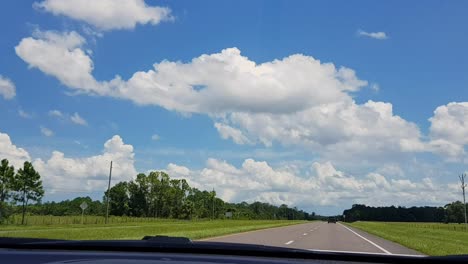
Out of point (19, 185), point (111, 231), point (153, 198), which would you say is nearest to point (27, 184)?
point (19, 185)

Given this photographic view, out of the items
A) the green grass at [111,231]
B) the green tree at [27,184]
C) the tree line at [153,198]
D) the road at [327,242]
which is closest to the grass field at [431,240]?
the road at [327,242]

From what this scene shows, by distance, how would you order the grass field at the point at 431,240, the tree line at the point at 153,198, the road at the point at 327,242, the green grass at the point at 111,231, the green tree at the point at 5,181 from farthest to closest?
the tree line at the point at 153,198 → the green tree at the point at 5,181 → the green grass at the point at 111,231 → the grass field at the point at 431,240 → the road at the point at 327,242

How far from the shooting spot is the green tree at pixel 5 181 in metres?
62.6

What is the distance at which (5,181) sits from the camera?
2466 inches

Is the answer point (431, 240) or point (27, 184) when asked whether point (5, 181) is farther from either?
point (431, 240)

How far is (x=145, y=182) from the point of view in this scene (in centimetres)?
13862

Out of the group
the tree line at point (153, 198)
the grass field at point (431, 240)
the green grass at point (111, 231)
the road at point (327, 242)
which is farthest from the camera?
the tree line at point (153, 198)

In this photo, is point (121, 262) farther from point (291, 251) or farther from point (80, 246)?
point (291, 251)

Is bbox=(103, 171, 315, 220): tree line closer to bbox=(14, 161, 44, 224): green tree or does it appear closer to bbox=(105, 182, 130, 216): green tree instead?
bbox=(105, 182, 130, 216): green tree

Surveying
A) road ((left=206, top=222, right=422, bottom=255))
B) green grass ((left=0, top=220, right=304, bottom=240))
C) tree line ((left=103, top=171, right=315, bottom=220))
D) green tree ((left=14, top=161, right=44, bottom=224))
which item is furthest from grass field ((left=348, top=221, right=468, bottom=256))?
tree line ((left=103, top=171, right=315, bottom=220))

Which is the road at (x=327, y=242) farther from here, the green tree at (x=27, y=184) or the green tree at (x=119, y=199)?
the green tree at (x=119, y=199)

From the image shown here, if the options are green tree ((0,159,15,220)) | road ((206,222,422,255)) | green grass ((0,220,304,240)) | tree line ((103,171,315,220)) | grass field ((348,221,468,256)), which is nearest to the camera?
road ((206,222,422,255))

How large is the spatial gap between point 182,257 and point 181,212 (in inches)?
5563

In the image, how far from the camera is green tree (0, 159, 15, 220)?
62562mm
